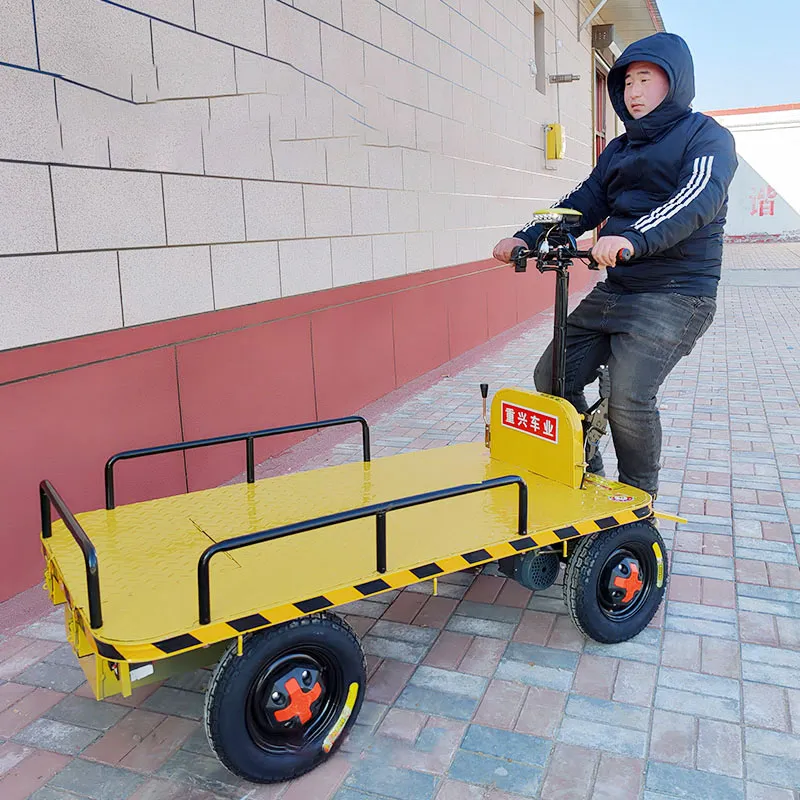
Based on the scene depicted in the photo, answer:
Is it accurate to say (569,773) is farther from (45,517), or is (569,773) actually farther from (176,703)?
(45,517)

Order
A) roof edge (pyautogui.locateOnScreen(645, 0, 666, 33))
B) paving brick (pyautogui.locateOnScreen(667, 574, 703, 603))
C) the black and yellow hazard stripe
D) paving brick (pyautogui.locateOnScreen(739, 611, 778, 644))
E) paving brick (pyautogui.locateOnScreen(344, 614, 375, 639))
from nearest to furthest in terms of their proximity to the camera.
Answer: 1. the black and yellow hazard stripe
2. paving brick (pyautogui.locateOnScreen(739, 611, 778, 644))
3. paving brick (pyautogui.locateOnScreen(344, 614, 375, 639))
4. paving brick (pyautogui.locateOnScreen(667, 574, 703, 603))
5. roof edge (pyautogui.locateOnScreen(645, 0, 666, 33))

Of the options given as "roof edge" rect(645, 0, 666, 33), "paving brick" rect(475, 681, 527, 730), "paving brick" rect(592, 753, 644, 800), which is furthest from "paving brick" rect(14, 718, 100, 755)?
"roof edge" rect(645, 0, 666, 33)

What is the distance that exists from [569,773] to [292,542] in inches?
44.2

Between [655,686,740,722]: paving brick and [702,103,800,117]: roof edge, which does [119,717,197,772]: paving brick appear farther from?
[702,103,800,117]: roof edge

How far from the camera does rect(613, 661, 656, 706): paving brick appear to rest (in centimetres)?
276

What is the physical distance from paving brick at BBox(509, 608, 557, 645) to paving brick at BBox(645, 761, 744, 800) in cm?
78

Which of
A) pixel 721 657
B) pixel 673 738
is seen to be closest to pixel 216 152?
pixel 721 657

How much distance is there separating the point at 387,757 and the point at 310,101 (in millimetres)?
4215

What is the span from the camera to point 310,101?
Result: 538cm

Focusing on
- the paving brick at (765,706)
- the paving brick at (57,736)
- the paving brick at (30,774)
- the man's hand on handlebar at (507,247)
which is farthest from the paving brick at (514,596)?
the paving brick at (30,774)

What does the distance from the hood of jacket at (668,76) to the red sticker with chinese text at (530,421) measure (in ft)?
3.95

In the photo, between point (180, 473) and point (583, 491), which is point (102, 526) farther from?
point (583, 491)

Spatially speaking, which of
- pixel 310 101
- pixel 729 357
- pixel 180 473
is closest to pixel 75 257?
pixel 180 473

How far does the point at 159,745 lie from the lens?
101 inches
